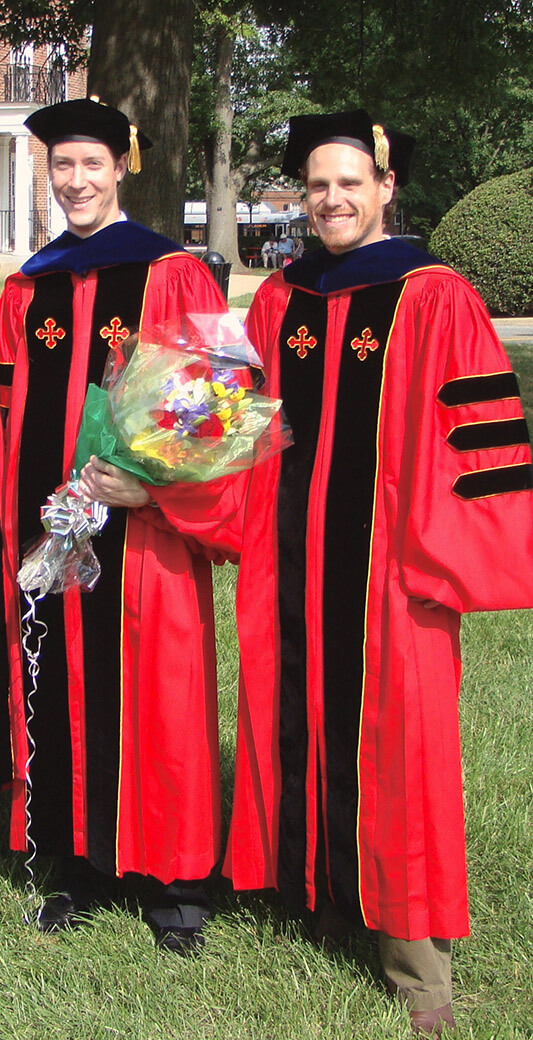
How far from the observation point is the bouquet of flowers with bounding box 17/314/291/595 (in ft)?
9.05

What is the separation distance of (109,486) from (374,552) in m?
0.71

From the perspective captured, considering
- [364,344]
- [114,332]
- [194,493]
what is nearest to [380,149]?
[364,344]

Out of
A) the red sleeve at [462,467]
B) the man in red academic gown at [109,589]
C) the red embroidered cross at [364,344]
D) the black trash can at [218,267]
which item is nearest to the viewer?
the red sleeve at [462,467]

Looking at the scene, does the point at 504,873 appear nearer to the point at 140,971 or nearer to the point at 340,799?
the point at 340,799

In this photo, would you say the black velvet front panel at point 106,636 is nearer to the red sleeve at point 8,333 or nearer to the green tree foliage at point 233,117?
the red sleeve at point 8,333

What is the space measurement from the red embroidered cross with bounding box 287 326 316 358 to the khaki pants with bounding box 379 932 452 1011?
1538 millimetres

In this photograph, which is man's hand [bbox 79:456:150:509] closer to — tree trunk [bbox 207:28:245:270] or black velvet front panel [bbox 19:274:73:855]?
black velvet front panel [bbox 19:274:73:855]

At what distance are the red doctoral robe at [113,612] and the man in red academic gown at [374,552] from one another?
0.55ft

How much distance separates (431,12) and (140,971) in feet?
25.5

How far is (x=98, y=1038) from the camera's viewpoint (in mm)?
2939

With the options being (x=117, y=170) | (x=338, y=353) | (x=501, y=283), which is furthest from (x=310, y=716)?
(x=501, y=283)

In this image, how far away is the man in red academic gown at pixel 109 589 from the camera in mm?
3045

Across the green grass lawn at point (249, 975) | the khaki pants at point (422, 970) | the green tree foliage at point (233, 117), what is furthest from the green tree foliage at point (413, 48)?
the green tree foliage at point (233, 117)

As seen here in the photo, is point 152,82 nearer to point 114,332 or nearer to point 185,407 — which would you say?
point 114,332
